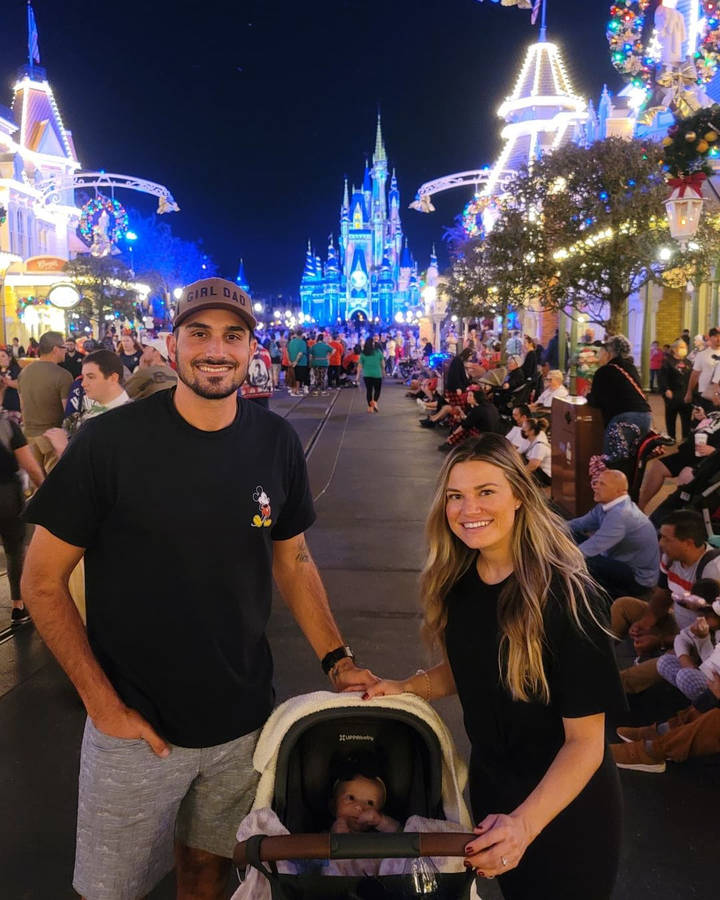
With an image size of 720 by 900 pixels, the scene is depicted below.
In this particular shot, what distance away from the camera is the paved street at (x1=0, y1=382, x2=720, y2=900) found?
312 cm

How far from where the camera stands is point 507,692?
2.08m

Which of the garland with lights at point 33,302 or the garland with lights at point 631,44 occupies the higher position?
the garland with lights at point 631,44

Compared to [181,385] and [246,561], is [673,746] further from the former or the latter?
[181,385]

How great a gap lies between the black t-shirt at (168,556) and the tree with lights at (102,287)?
39486mm

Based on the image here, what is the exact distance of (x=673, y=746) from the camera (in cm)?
383

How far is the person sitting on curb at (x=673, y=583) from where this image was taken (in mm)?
4535

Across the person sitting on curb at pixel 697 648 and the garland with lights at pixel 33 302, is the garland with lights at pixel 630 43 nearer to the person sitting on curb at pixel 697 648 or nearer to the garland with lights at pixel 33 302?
the person sitting on curb at pixel 697 648

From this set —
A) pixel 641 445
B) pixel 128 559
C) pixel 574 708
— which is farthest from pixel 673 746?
pixel 641 445

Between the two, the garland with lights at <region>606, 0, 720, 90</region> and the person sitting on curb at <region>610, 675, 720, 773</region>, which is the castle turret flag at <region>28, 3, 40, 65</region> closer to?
the garland with lights at <region>606, 0, 720, 90</region>

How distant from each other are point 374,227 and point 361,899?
512 ft

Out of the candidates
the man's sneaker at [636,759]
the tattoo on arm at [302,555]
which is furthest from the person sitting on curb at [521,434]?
the tattoo on arm at [302,555]

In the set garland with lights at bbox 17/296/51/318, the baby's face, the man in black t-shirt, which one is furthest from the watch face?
the baby's face

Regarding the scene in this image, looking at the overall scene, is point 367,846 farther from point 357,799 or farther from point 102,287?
point 102,287

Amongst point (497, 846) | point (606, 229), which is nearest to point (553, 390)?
point (606, 229)
